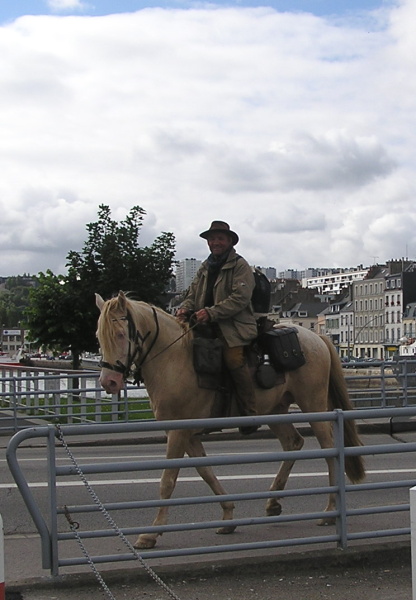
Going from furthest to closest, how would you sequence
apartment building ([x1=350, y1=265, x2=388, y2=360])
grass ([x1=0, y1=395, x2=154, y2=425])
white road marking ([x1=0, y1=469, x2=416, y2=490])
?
apartment building ([x1=350, y1=265, x2=388, y2=360])
grass ([x1=0, y1=395, x2=154, y2=425])
white road marking ([x1=0, y1=469, x2=416, y2=490])

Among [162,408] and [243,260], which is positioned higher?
[243,260]

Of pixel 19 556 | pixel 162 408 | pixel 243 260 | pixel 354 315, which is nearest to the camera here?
pixel 19 556

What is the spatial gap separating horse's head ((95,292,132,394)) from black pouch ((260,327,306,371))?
4.31 ft

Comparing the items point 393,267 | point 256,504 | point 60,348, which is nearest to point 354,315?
point 393,267

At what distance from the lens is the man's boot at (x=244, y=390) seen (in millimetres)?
8031

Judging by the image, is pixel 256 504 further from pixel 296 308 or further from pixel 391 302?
pixel 296 308

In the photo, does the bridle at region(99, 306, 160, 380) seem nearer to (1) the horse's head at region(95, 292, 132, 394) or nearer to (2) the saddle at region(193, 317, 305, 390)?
(1) the horse's head at region(95, 292, 132, 394)

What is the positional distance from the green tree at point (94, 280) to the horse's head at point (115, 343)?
2082 centimetres

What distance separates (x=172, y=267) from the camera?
29406mm

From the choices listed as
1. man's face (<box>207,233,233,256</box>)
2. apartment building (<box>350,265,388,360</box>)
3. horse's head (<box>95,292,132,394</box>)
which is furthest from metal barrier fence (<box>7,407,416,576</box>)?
apartment building (<box>350,265,388,360</box>)

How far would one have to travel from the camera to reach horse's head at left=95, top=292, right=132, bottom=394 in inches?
295

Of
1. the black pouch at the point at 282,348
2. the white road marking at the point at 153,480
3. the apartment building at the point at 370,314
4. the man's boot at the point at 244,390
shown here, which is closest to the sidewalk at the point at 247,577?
the man's boot at the point at 244,390

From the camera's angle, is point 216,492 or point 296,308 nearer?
point 216,492

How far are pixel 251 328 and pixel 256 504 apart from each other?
236cm
